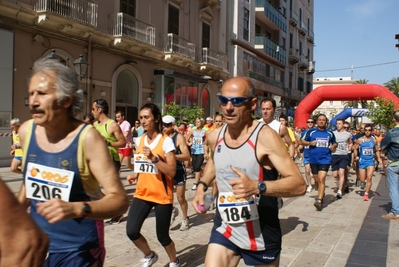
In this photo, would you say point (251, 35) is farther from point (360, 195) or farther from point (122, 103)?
point (360, 195)

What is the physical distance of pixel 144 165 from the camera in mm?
4676

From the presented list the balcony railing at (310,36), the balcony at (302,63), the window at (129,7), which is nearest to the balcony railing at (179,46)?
the window at (129,7)

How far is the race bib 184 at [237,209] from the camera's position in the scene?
2869mm

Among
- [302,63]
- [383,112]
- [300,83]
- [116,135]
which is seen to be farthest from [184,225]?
[300,83]

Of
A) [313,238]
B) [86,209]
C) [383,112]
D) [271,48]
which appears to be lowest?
[313,238]

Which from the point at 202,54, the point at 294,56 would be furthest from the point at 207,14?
the point at 294,56

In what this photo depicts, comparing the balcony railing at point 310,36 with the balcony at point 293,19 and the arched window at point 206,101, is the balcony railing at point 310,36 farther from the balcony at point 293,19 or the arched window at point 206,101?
the arched window at point 206,101

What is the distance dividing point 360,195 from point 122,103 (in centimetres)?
1208

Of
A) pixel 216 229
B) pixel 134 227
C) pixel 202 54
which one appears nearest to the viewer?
pixel 216 229

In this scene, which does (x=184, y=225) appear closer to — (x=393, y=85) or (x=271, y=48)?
(x=271, y=48)

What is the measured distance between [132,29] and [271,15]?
21.5 metres

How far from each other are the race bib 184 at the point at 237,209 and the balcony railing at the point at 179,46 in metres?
19.5

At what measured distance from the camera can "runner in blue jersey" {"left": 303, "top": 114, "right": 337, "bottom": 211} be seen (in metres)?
8.75

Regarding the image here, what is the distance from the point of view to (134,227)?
419 centimetres
